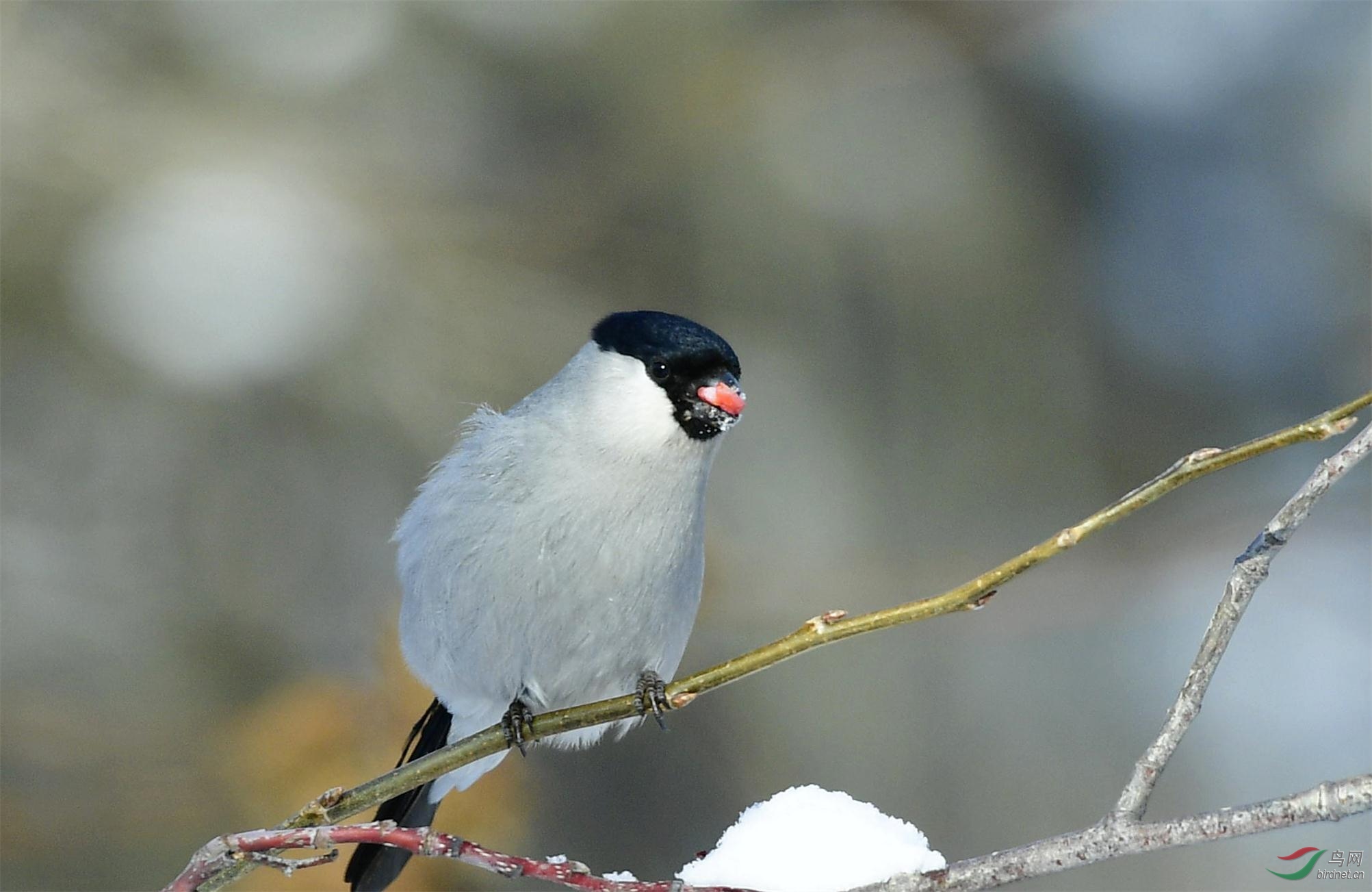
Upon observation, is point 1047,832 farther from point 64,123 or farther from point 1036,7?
point 64,123

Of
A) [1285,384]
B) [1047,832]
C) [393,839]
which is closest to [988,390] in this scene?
[1285,384]

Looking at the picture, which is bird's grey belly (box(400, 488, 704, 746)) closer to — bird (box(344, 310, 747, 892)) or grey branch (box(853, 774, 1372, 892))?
bird (box(344, 310, 747, 892))

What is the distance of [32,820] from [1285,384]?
477 cm

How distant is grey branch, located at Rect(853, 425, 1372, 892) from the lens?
686 millimetres

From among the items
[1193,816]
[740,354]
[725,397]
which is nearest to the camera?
[1193,816]

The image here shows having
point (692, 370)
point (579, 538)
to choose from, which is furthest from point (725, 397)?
point (579, 538)

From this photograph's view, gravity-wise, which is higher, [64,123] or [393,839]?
[64,123]

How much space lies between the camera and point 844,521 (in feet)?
15.2

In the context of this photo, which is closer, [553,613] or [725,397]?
[725,397]

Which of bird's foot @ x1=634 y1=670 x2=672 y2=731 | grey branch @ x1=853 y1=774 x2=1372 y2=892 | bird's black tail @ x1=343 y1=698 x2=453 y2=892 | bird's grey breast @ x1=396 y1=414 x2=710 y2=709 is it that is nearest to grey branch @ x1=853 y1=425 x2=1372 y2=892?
grey branch @ x1=853 y1=774 x2=1372 y2=892

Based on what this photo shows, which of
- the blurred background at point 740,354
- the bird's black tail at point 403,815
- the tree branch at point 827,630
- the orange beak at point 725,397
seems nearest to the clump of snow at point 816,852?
the tree branch at point 827,630

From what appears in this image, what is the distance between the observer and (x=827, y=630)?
3.05 feet

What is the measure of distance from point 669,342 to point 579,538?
0.32 metres

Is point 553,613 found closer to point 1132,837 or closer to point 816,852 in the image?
point 816,852
